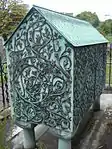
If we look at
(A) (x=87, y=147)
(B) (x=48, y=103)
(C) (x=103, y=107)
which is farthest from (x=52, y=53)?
(C) (x=103, y=107)

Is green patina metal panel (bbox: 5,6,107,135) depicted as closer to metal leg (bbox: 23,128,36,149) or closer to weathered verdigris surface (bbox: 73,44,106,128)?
weathered verdigris surface (bbox: 73,44,106,128)

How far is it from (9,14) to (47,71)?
1298 centimetres

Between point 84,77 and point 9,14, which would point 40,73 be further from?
point 9,14

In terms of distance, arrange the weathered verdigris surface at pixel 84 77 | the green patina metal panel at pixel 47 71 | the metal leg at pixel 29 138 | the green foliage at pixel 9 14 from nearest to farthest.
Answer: the green patina metal panel at pixel 47 71, the weathered verdigris surface at pixel 84 77, the metal leg at pixel 29 138, the green foliage at pixel 9 14

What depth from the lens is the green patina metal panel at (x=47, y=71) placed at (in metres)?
1.83

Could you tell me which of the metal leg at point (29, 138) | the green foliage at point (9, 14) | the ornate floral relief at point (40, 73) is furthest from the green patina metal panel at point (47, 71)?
the green foliage at point (9, 14)

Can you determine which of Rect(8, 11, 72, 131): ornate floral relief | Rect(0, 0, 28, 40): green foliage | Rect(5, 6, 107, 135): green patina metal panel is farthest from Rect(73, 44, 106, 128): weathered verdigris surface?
Rect(0, 0, 28, 40): green foliage

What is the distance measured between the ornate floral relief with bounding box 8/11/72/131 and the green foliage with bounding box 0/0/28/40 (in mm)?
11981

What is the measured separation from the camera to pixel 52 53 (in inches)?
73.4

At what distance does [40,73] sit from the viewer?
198 cm

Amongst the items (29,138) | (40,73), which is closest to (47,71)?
(40,73)

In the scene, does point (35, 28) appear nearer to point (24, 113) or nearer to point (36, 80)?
point (36, 80)

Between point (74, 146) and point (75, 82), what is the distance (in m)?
1.16

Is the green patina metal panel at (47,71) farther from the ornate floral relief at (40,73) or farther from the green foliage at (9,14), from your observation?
the green foliage at (9,14)
